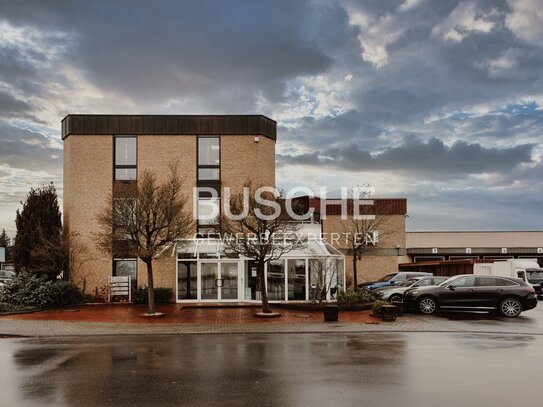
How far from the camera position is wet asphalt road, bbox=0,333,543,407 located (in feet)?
29.8

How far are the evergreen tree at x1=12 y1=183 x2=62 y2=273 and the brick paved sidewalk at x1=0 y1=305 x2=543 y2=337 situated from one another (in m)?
4.98

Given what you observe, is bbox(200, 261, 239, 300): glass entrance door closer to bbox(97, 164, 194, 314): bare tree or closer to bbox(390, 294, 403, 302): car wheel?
bbox(97, 164, 194, 314): bare tree

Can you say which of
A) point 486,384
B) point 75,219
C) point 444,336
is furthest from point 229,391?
point 75,219

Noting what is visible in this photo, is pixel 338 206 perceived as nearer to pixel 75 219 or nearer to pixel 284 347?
pixel 75 219

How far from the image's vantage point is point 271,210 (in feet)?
72.6

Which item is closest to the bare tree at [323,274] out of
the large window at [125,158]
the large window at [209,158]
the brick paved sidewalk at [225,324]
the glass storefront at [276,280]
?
the glass storefront at [276,280]

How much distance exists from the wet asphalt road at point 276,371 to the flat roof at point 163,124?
15309 millimetres

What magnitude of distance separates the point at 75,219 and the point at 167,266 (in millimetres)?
5313

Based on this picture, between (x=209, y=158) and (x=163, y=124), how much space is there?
2.92 meters

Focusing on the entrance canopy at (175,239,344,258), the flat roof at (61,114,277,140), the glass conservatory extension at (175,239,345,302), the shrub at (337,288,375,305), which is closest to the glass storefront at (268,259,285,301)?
the glass conservatory extension at (175,239,345,302)

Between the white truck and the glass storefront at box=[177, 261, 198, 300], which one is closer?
the glass storefront at box=[177, 261, 198, 300]

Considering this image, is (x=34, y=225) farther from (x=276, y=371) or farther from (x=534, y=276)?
(x=534, y=276)

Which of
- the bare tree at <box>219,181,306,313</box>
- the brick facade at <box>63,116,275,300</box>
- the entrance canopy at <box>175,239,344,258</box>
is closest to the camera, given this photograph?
the bare tree at <box>219,181,306,313</box>

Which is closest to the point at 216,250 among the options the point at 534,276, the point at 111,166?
the point at 111,166
